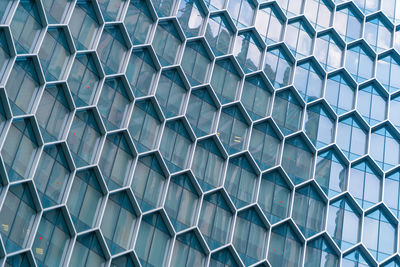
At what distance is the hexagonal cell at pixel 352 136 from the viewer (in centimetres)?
4388

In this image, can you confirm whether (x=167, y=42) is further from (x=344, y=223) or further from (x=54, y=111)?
(x=344, y=223)

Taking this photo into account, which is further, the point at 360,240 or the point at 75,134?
the point at 360,240

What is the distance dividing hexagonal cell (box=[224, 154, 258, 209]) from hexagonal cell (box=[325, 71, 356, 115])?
7.50 m

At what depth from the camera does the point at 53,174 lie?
1243 inches

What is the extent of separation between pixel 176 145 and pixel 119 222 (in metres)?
5.91

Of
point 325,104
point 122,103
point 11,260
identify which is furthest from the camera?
point 325,104

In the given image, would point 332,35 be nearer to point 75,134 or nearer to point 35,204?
point 75,134

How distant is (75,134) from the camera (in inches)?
1312

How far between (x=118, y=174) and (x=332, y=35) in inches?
759

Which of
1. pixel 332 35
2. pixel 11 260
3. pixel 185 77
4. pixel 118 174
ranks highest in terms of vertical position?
pixel 332 35

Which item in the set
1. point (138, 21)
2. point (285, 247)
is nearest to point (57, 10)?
point (138, 21)

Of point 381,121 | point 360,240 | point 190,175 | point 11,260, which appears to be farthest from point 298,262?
point 11,260

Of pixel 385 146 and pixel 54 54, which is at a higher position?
pixel 385 146

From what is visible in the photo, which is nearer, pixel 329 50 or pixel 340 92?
→ pixel 340 92
